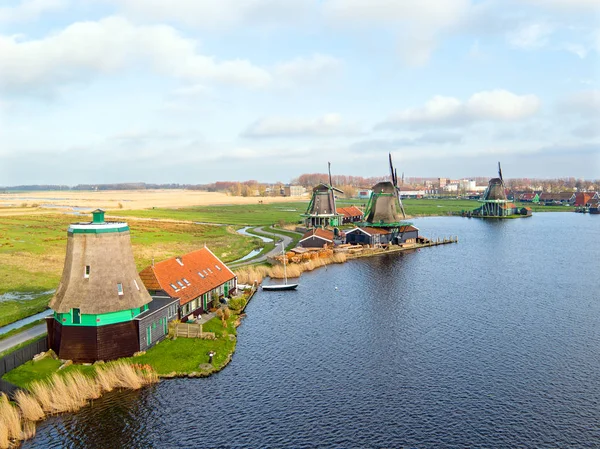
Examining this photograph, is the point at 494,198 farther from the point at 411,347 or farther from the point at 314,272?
the point at 411,347

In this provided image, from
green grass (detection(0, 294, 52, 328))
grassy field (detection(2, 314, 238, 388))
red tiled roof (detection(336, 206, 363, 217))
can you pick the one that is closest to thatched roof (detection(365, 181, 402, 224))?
red tiled roof (detection(336, 206, 363, 217))

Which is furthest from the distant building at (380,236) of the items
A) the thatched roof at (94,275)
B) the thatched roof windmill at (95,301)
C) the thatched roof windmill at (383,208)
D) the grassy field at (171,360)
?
the thatched roof at (94,275)

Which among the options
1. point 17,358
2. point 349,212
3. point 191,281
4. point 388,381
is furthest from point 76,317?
point 349,212

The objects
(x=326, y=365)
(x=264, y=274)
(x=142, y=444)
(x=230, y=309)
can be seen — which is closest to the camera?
(x=142, y=444)

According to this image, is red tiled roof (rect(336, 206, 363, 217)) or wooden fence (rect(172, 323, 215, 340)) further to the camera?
red tiled roof (rect(336, 206, 363, 217))

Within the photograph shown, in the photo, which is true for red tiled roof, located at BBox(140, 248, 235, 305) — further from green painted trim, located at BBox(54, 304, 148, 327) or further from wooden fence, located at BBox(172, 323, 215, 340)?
green painted trim, located at BBox(54, 304, 148, 327)

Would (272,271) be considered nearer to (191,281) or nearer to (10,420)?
(191,281)

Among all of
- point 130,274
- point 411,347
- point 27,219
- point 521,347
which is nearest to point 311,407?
point 411,347
